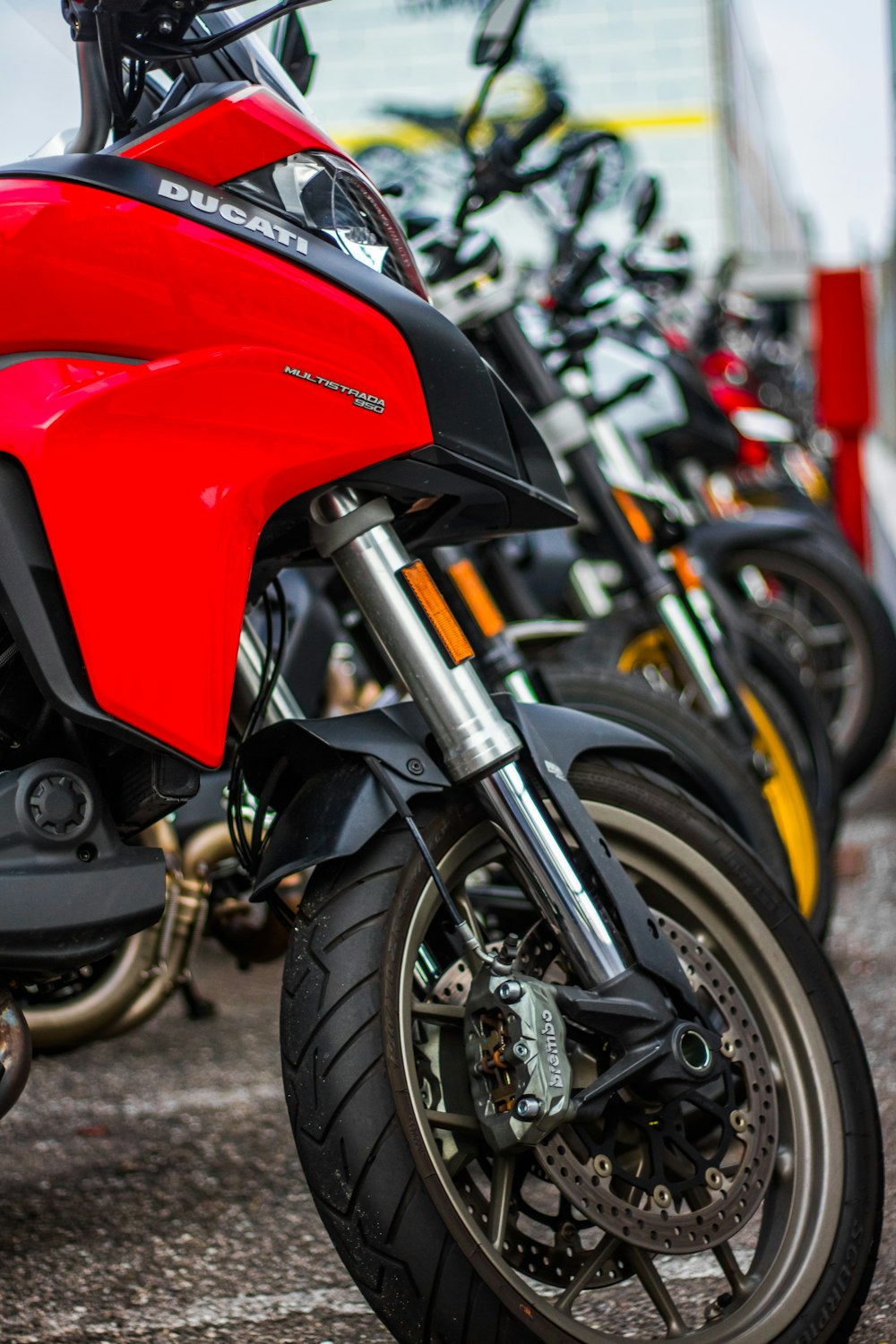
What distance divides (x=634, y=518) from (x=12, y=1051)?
204 cm

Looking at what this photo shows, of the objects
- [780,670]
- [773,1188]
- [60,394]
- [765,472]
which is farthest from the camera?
[765,472]

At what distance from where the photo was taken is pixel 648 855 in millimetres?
1778

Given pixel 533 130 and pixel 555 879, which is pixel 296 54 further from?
pixel 555 879

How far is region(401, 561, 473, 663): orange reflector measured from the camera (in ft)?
5.49

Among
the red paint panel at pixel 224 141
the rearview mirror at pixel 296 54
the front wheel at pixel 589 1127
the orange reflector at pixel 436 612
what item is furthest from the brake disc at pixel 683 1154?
the rearview mirror at pixel 296 54

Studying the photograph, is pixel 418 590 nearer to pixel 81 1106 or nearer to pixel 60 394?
pixel 60 394

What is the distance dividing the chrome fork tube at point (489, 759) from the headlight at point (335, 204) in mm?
334

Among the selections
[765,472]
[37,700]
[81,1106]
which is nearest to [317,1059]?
[37,700]

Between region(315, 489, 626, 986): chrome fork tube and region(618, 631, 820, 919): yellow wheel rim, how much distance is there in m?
1.45

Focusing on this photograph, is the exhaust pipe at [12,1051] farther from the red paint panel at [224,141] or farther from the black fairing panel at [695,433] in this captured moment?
the black fairing panel at [695,433]

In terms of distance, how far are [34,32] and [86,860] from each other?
101cm

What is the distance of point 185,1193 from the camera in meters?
2.35

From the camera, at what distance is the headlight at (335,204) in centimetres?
164

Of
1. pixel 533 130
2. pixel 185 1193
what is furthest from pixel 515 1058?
pixel 533 130
